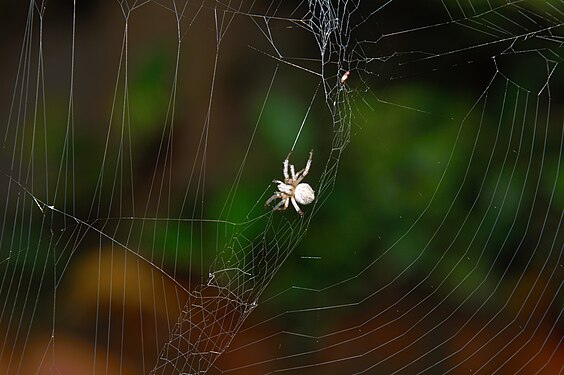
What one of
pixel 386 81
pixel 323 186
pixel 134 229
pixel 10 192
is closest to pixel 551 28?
pixel 386 81

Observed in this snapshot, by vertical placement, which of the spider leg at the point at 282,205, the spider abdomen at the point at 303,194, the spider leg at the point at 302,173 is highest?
the spider leg at the point at 302,173

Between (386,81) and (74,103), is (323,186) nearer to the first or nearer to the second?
(386,81)

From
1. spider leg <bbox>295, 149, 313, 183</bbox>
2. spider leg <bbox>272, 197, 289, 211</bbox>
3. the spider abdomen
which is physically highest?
spider leg <bbox>295, 149, 313, 183</bbox>

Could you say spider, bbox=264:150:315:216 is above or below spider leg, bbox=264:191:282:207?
above

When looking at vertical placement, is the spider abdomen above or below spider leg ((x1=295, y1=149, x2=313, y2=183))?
below

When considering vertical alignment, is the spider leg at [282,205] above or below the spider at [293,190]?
below
